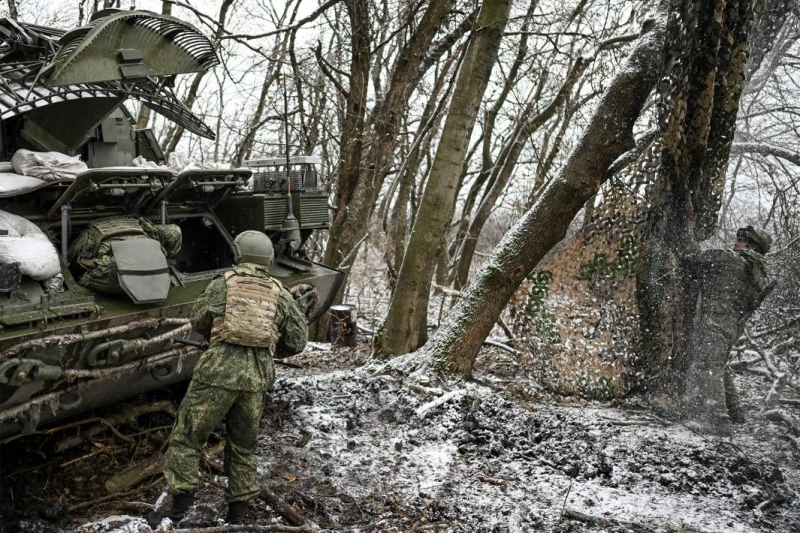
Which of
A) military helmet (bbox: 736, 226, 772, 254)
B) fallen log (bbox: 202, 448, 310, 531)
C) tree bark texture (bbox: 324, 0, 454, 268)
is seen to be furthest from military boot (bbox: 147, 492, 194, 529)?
tree bark texture (bbox: 324, 0, 454, 268)

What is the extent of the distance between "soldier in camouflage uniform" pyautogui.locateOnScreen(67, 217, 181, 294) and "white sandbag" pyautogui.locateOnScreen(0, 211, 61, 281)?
0.68 ft

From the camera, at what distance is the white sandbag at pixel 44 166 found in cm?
464

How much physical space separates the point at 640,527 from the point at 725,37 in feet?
11.1

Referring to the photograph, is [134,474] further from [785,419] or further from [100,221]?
[785,419]

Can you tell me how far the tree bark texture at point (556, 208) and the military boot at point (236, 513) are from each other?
2641mm

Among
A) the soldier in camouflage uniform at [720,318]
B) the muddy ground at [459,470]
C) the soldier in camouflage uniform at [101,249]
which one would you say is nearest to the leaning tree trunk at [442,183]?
the muddy ground at [459,470]

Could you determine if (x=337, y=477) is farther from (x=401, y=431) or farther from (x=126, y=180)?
(x=126, y=180)

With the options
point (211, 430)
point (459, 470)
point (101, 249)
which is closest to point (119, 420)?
point (101, 249)

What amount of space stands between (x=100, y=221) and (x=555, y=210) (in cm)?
351

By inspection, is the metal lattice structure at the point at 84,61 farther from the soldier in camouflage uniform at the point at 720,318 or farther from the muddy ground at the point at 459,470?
the soldier in camouflage uniform at the point at 720,318

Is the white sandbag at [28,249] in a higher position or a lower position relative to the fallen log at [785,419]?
higher

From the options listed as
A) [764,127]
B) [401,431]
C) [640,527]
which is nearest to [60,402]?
[401,431]

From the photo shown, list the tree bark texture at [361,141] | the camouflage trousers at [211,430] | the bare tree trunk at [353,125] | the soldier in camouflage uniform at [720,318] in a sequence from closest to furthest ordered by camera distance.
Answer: the camouflage trousers at [211,430] → the soldier in camouflage uniform at [720,318] → the tree bark texture at [361,141] → the bare tree trunk at [353,125]

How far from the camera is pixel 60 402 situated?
4422 millimetres
